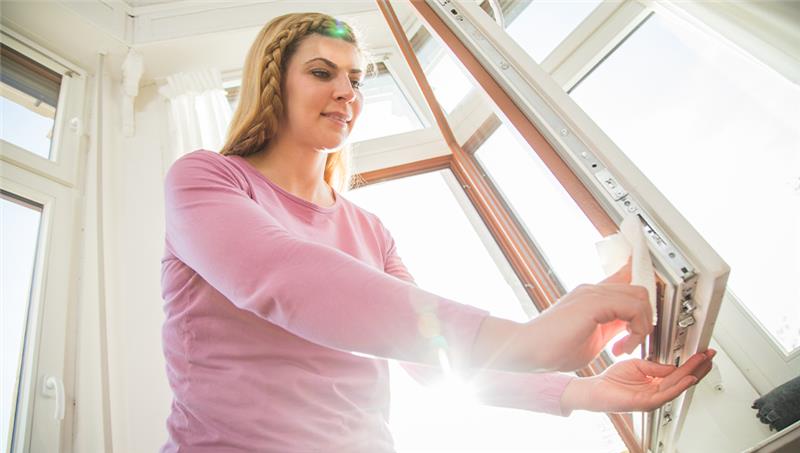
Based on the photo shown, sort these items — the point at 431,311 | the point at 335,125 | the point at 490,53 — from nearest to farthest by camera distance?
1. the point at 431,311
2. the point at 490,53
3. the point at 335,125

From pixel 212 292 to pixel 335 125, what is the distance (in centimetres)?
42

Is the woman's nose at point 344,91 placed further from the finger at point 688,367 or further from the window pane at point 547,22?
the window pane at point 547,22

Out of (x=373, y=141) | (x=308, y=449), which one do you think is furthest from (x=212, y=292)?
(x=373, y=141)

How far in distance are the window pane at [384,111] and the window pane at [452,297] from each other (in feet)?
1.03

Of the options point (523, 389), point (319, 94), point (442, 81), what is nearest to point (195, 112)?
point (442, 81)

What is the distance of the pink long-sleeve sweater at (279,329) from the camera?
0.39 m

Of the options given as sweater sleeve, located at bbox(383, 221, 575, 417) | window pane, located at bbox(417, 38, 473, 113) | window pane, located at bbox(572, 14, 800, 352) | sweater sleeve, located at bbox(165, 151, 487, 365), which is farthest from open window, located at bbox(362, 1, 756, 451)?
window pane, located at bbox(417, 38, 473, 113)

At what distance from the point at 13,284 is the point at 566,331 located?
1.70 meters

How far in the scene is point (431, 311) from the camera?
15.1 inches

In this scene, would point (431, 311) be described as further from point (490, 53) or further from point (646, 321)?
→ point (490, 53)

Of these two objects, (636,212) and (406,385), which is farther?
(406,385)

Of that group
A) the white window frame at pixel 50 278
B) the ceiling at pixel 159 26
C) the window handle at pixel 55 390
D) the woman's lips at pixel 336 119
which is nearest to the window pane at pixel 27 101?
the white window frame at pixel 50 278

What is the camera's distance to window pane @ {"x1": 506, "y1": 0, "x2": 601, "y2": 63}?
6.04 feet

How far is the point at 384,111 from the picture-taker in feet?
7.97
